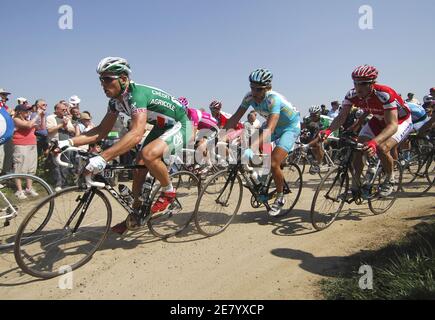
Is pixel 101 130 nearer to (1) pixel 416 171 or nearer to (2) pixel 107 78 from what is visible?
(2) pixel 107 78

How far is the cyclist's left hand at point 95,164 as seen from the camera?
11.5 feet

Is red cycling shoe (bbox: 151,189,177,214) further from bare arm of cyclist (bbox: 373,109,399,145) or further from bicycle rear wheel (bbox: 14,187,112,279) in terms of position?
bare arm of cyclist (bbox: 373,109,399,145)

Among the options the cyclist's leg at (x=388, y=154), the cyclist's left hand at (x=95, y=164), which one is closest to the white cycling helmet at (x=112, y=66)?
the cyclist's left hand at (x=95, y=164)

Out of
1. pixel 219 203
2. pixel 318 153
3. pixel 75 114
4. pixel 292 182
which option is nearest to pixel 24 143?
pixel 75 114

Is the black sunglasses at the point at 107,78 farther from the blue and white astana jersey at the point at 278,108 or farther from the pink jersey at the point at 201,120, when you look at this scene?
the pink jersey at the point at 201,120

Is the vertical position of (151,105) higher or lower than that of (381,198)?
higher

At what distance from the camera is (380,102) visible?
5.23 m

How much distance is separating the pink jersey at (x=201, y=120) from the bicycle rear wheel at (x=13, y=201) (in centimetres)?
433

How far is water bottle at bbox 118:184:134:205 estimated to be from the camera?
425cm

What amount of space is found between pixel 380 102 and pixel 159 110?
11.4 ft

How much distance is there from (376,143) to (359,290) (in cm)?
251

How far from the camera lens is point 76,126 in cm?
891

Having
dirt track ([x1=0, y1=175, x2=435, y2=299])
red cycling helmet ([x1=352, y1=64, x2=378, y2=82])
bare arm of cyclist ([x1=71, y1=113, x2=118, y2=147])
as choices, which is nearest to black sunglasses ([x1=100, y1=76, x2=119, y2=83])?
bare arm of cyclist ([x1=71, y1=113, x2=118, y2=147])
